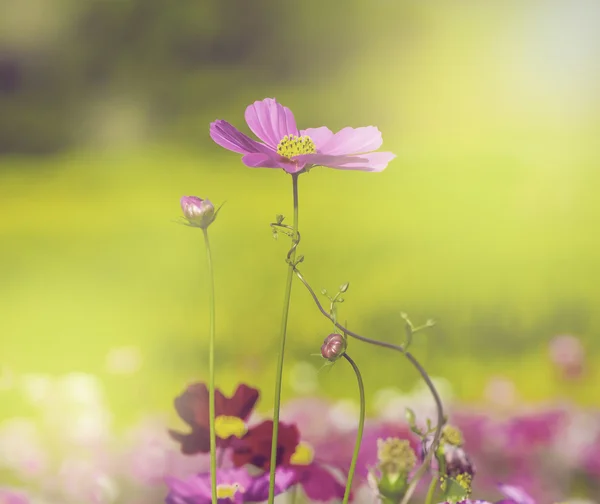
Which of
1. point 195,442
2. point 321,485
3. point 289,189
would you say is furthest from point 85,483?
point 289,189

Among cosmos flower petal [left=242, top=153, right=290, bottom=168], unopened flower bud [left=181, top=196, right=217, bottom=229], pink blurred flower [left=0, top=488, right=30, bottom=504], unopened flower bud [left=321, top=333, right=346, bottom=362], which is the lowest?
pink blurred flower [left=0, top=488, right=30, bottom=504]

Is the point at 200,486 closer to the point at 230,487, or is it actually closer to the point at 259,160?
the point at 230,487

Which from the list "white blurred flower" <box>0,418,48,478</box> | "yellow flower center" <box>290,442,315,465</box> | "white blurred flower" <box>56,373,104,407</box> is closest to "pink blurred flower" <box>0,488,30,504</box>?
"white blurred flower" <box>0,418,48,478</box>

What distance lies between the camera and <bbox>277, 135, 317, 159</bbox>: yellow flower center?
58cm

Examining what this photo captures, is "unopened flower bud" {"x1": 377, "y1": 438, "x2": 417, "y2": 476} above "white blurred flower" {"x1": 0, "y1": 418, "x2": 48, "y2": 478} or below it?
above

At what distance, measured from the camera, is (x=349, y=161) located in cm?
58

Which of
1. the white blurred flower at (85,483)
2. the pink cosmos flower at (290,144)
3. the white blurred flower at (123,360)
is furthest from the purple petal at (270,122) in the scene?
the white blurred flower at (85,483)

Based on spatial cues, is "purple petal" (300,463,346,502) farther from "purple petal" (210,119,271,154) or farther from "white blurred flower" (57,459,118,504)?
"purple petal" (210,119,271,154)

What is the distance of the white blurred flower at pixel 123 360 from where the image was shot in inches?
35.9

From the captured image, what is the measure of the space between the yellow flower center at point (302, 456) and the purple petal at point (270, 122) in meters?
0.38

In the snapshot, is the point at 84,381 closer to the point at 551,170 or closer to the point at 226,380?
the point at 226,380

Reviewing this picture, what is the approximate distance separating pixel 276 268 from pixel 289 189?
11 centimetres

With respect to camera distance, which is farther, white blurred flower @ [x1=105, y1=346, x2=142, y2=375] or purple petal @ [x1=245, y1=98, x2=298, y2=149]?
white blurred flower @ [x1=105, y1=346, x2=142, y2=375]

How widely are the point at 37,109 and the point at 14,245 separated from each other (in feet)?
0.63
